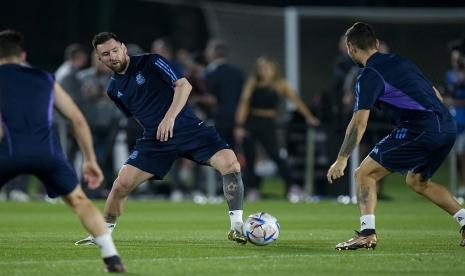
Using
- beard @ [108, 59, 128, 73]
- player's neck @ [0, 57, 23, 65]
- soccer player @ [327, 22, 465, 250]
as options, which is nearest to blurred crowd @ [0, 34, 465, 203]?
beard @ [108, 59, 128, 73]

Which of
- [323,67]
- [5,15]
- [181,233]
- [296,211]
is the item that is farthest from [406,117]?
[5,15]

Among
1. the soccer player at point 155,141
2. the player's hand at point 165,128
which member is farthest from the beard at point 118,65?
the player's hand at point 165,128

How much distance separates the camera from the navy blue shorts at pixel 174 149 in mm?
12055

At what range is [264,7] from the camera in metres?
29.4

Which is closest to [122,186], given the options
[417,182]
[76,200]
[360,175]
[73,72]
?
[360,175]

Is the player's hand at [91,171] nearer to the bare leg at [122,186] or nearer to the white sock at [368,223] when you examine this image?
the bare leg at [122,186]

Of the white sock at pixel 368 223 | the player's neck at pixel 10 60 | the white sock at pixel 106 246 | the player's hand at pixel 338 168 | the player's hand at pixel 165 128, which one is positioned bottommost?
the white sock at pixel 368 223

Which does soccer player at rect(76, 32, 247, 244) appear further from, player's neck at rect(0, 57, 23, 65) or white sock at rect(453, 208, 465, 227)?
player's neck at rect(0, 57, 23, 65)

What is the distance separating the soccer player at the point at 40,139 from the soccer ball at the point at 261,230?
8.96ft

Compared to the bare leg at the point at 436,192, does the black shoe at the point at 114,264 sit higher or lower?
lower

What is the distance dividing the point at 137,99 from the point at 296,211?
242 inches

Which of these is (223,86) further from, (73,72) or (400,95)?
(400,95)

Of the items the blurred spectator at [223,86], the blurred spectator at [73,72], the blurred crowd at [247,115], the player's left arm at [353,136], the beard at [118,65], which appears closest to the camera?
the player's left arm at [353,136]

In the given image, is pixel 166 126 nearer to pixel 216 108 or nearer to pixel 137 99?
pixel 137 99
